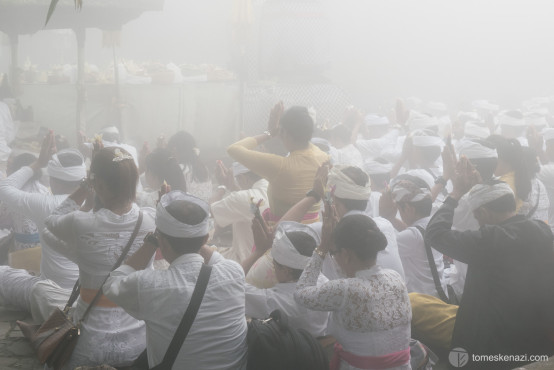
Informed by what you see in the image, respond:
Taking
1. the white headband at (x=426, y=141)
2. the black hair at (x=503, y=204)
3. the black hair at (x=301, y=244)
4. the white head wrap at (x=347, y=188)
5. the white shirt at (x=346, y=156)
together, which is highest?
the black hair at (x=503, y=204)

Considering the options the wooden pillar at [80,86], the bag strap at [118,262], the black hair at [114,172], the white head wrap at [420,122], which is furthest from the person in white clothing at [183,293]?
the wooden pillar at [80,86]

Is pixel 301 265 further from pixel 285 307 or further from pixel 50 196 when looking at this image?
pixel 50 196

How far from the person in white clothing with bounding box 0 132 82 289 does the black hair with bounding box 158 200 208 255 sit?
165cm

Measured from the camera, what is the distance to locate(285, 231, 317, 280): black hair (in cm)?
333

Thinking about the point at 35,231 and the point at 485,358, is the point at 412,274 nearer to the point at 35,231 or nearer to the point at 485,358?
the point at 485,358

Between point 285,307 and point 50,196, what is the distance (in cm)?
206

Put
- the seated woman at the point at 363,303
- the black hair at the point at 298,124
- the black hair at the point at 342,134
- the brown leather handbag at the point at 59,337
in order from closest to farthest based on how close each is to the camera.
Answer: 1. the seated woman at the point at 363,303
2. the brown leather handbag at the point at 59,337
3. the black hair at the point at 298,124
4. the black hair at the point at 342,134

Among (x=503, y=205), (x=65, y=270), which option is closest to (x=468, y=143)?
(x=503, y=205)

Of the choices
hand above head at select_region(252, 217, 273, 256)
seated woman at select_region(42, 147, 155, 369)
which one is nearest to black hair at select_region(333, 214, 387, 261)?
hand above head at select_region(252, 217, 273, 256)

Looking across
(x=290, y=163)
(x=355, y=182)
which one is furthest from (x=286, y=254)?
(x=290, y=163)

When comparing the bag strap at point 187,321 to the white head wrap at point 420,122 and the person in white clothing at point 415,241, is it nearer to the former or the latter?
the person in white clothing at point 415,241

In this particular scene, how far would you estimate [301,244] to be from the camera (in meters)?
3.34

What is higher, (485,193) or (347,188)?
(485,193)

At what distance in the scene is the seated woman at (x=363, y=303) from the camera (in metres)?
2.92
